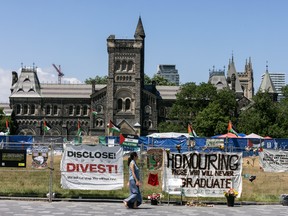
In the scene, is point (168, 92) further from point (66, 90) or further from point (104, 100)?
point (66, 90)

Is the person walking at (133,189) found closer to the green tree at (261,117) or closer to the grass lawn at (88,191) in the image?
the grass lawn at (88,191)

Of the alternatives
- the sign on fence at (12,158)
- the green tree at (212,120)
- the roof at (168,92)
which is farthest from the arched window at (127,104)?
the sign on fence at (12,158)

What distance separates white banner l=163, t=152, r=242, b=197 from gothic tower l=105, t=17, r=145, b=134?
7365 cm

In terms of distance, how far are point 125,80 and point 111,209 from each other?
77.2m

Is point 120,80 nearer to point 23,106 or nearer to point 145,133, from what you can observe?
point 145,133

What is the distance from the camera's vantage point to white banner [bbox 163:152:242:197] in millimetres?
20188

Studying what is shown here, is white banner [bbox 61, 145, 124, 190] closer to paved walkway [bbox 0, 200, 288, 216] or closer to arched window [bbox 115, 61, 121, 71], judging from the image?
paved walkway [bbox 0, 200, 288, 216]

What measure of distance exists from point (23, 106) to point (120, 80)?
19.3 metres

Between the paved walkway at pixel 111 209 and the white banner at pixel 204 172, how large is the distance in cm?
90

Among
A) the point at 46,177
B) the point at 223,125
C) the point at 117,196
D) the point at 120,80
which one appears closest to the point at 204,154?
the point at 117,196

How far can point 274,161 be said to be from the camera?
75.0ft

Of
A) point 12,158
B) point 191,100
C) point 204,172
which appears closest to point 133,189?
point 204,172

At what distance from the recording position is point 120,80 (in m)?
94.7

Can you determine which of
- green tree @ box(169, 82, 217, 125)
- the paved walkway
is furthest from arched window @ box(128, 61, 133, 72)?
the paved walkway
